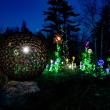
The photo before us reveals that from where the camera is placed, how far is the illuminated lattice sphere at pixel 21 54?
30.9 feet

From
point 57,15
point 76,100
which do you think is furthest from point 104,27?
A: point 76,100

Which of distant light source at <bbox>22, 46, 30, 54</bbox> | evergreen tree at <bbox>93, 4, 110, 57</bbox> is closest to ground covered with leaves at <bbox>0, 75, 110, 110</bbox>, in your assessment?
distant light source at <bbox>22, 46, 30, 54</bbox>

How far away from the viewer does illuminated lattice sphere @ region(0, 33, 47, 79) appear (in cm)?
942

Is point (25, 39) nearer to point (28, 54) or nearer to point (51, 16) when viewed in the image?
point (28, 54)

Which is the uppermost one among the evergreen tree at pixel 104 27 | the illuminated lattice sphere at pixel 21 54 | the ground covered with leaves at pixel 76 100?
the evergreen tree at pixel 104 27

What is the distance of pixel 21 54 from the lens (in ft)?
31.3

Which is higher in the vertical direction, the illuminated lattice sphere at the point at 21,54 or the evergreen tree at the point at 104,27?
the evergreen tree at the point at 104,27

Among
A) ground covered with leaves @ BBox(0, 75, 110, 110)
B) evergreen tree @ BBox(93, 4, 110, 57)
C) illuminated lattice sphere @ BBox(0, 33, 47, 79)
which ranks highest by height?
evergreen tree @ BBox(93, 4, 110, 57)

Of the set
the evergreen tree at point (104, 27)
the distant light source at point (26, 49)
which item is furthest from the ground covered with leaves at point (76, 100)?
the evergreen tree at point (104, 27)

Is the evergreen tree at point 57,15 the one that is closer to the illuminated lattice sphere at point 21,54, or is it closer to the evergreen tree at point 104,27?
the evergreen tree at point 104,27

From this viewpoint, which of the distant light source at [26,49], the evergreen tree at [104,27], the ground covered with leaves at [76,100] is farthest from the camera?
the evergreen tree at [104,27]

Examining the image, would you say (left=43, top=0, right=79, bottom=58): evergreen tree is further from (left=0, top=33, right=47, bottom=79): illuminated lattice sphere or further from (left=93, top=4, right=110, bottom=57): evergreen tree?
(left=0, top=33, right=47, bottom=79): illuminated lattice sphere

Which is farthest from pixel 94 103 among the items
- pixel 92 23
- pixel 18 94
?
pixel 92 23

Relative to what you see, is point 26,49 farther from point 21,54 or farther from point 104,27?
point 104,27
